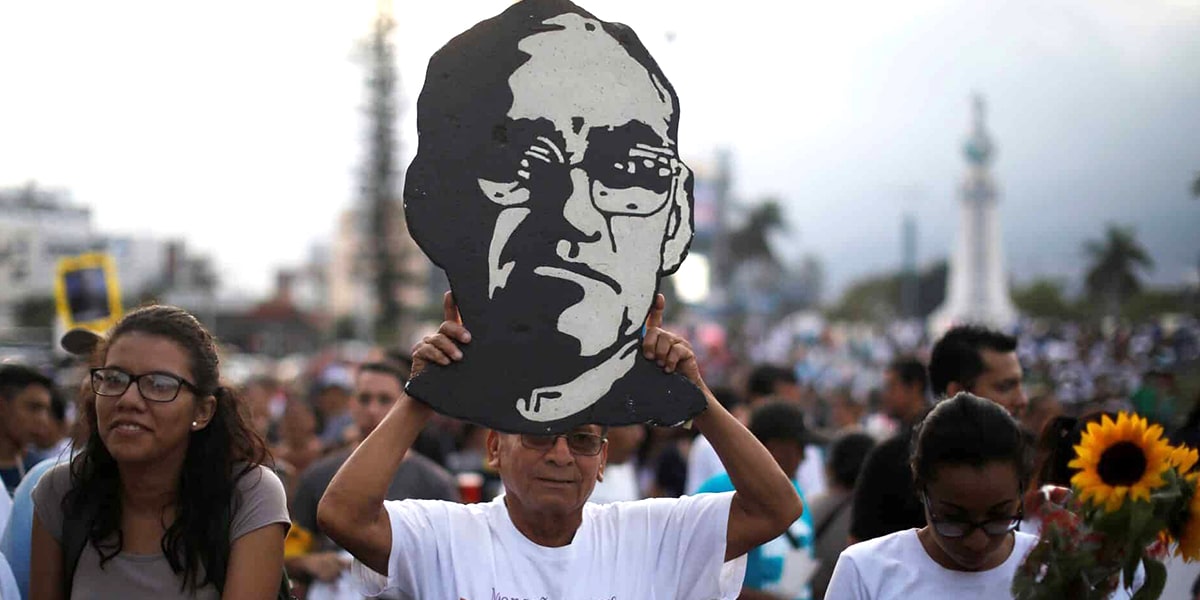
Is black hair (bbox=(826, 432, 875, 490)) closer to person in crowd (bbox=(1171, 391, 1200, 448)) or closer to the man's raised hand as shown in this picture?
person in crowd (bbox=(1171, 391, 1200, 448))

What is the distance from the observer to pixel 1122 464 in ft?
8.50

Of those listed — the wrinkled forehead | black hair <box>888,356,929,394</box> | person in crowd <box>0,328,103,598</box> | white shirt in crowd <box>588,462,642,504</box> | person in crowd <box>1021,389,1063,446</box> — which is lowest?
white shirt in crowd <box>588,462,642,504</box>

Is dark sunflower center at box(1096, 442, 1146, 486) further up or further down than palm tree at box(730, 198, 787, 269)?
further up

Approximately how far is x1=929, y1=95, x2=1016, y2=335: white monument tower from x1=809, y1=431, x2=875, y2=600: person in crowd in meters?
54.3

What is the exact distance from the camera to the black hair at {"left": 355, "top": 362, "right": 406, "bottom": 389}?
5.94 meters

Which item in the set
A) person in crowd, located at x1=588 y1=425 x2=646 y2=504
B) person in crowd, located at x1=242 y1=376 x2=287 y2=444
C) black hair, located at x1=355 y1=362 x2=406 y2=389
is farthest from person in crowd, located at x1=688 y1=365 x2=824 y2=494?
person in crowd, located at x1=242 y1=376 x2=287 y2=444

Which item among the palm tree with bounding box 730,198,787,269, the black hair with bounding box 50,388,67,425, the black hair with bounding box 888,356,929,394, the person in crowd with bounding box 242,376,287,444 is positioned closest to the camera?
the black hair with bounding box 50,388,67,425

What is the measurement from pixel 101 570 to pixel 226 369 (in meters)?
0.64

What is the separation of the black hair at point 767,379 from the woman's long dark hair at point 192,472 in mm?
5462

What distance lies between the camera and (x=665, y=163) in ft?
9.87

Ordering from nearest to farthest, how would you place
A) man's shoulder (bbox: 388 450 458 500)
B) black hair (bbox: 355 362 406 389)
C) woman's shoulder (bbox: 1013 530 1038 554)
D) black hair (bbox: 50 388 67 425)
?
woman's shoulder (bbox: 1013 530 1038 554) < man's shoulder (bbox: 388 450 458 500) < black hair (bbox: 50 388 67 425) < black hair (bbox: 355 362 406 389)

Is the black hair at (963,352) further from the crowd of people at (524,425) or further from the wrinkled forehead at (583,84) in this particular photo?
Result: the wrinkled forehead at (583,84)

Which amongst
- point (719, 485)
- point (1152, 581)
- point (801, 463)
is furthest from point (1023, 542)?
point (801, 463)

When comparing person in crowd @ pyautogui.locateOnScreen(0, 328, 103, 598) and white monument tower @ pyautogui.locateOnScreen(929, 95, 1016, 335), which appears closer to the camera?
Answer: person in crowd @ pyautogui.locateOnScreen(0, 328, 103, 598)
